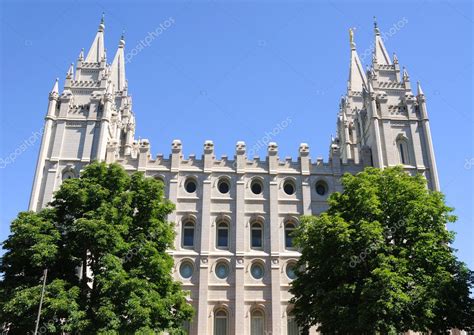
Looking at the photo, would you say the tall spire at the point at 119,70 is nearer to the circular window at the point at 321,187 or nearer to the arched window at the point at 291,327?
the circular window at the point at 321,187

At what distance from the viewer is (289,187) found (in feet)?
141

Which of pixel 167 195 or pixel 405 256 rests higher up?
pixel 167 195

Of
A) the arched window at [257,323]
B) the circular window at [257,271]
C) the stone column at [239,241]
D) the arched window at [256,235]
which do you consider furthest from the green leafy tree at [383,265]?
the arched window at [256,235]

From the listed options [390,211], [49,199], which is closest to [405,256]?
[390,211]

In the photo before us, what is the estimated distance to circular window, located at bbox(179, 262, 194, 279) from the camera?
39156 millimetres

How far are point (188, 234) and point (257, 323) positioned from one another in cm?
958

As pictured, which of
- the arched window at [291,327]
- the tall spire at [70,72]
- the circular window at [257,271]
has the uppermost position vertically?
the tall spire at [70,72]

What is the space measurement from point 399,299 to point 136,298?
13.5 m

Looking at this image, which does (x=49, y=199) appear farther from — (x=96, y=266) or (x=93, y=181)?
(x=96, y=266)

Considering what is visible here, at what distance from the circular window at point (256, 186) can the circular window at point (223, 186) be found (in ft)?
7.28

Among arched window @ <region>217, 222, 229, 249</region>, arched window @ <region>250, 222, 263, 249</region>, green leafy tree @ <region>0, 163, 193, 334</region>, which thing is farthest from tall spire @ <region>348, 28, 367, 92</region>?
green leafy tree @ <region>0, 163, 193, 334</region>

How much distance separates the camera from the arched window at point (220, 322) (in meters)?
37.8

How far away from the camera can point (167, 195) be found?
136 feet

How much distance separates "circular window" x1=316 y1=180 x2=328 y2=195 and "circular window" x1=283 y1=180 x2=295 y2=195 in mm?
2320
